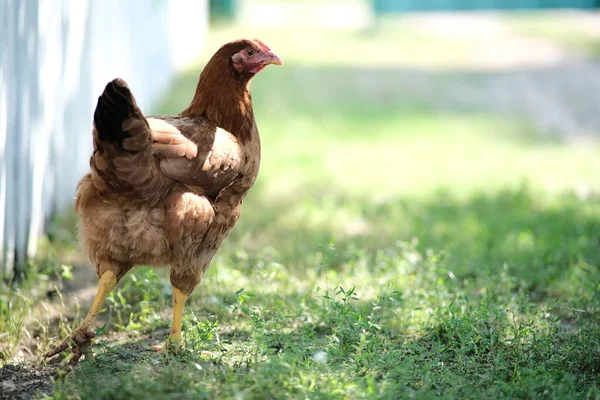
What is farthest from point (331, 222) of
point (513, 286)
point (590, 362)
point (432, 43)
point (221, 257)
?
point (432, 43)

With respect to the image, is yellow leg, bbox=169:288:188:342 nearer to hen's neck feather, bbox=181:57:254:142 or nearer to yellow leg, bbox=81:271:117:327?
yellow leg, bbox=81:271:117:327

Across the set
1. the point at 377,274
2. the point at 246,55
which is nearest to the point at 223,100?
the point at 246,55

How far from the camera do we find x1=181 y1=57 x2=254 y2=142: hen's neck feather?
4094mm

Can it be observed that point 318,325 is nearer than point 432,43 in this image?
Yes

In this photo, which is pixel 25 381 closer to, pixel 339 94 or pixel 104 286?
pixel 104 286

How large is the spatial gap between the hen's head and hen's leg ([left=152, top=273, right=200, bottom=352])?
1181mm

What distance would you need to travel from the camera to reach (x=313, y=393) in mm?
3211

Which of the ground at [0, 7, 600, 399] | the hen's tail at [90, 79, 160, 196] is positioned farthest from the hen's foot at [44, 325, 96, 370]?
the hen's tail at [90, 79, 160, 196]

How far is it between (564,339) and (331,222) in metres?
2.67

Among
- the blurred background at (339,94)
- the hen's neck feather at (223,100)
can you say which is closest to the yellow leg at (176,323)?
the hen's neck feather at (223,100)

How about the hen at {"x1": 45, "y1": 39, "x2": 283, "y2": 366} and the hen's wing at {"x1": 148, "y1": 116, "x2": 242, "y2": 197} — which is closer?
the hen at {"x1": 45, "y1": 39, "x2": 283, "y2": 366}

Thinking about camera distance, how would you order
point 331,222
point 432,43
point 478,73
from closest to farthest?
point 331,222 → point 478,73 → point 432,43

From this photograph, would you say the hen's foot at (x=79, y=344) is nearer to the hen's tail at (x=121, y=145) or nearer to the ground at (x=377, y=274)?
the ground at (x=377, y=274)

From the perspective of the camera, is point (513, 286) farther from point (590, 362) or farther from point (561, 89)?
point (561, 89)
